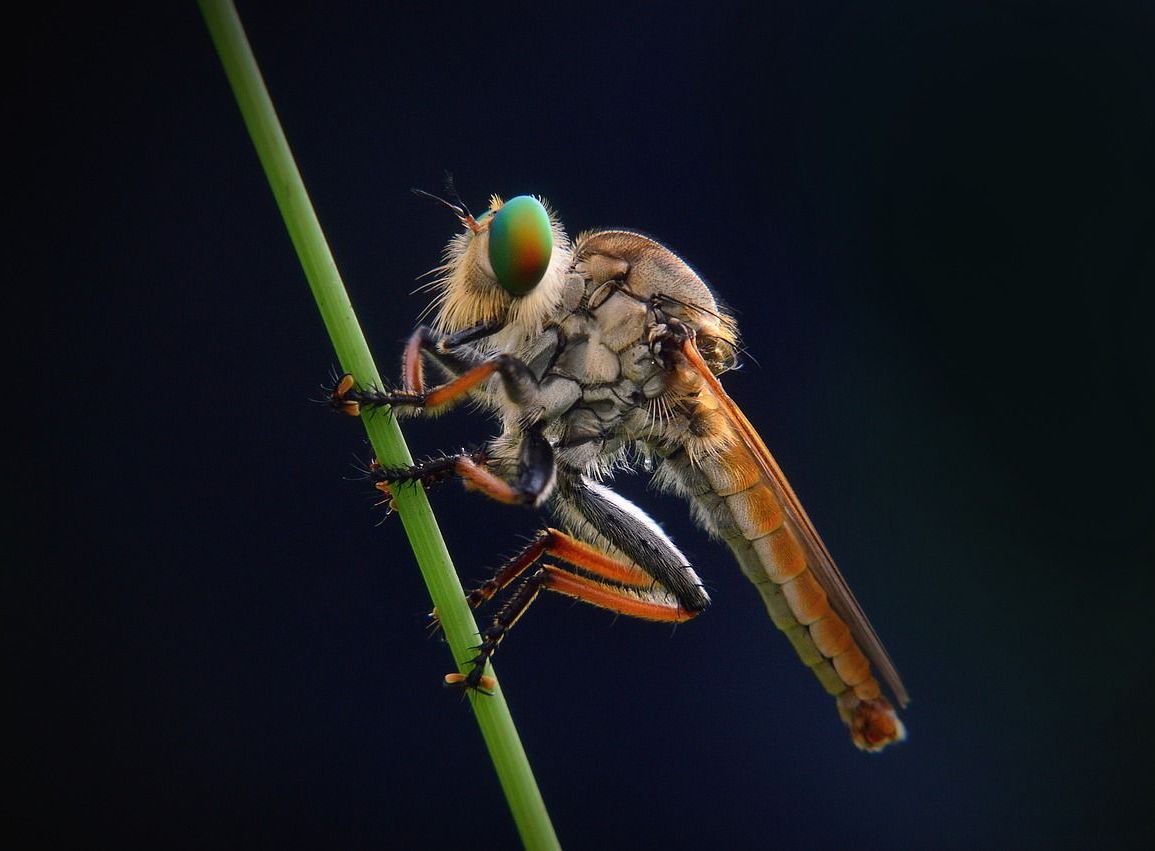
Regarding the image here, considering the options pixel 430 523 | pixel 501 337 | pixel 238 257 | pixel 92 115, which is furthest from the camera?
pixel 238 257

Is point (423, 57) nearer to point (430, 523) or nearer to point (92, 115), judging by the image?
point (92, 115)

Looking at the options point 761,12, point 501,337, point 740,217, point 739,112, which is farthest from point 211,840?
point 761,12

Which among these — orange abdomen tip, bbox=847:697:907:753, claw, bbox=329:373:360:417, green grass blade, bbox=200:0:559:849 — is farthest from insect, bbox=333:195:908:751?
green grass blade, bbox=200:0:559:849

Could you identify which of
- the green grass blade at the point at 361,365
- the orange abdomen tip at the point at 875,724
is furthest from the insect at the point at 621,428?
the green grass blade at the point at 361,365

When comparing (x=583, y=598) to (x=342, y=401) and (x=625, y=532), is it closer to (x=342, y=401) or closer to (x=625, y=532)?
(x=625, y=532)

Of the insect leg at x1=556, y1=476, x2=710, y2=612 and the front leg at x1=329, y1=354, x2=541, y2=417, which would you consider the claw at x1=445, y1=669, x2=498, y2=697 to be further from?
the insect leg at x1=556, y1=476, x2=710, y2=612

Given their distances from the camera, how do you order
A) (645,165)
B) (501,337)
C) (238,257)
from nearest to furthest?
1. (501,337)
2. (238,257)
3. (645,165)

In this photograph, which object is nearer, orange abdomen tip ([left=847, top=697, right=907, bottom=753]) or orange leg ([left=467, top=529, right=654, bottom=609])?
orange leg ([left=467, top=529, right=654, bottom=609])
